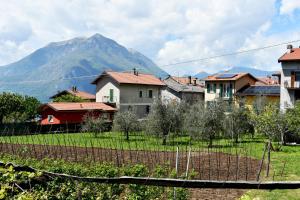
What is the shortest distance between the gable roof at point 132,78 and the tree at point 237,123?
20.4 meters

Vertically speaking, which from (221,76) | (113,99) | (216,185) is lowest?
(216,185)

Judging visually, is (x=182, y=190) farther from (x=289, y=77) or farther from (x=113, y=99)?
(x=113, y=99)

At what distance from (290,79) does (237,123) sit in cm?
1037

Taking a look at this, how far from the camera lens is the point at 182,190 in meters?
8.09

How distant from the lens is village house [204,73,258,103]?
4338 cm

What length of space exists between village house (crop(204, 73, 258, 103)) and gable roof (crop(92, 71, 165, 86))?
727cm

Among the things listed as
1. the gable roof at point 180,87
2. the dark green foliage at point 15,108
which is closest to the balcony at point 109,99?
the dark green foliage at point 15,108

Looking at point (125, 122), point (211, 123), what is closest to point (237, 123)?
point (211, 123)

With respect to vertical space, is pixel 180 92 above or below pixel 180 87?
below

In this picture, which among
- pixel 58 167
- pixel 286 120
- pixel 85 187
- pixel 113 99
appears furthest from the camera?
pixel 113 99

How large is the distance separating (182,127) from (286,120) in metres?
8.14

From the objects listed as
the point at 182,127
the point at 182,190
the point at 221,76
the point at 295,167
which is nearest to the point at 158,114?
the point at 182,127

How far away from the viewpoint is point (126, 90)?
45.4 m

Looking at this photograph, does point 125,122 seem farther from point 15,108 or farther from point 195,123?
point 15,108
